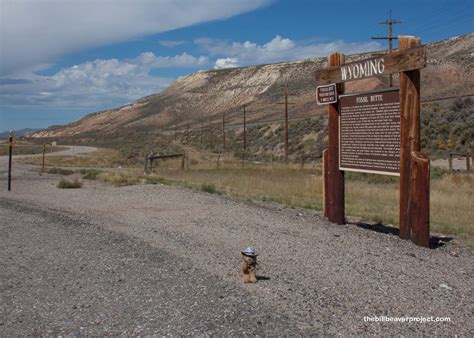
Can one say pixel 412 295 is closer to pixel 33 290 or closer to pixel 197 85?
pixel 33 290

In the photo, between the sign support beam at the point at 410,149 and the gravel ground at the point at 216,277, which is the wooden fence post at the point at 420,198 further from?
the gravel ground at the point at 216,277

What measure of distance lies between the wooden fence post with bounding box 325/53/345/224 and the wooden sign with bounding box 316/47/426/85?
23cm

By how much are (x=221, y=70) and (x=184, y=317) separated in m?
143

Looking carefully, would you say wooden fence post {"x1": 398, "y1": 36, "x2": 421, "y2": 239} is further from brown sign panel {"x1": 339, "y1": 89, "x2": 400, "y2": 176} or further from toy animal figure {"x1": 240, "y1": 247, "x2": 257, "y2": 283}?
toy animal figure {"x1": 240, "y1": 247, "x2": 257, "y2": 283}

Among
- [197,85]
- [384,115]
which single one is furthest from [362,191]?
[197,85]

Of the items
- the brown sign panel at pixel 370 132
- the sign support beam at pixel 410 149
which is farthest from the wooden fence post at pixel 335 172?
the sign support beam at pixel 410 149

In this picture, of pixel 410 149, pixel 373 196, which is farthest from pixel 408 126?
pixel 373 196

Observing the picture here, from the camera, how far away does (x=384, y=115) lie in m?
9.33

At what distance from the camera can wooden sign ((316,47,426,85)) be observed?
28.1 feet

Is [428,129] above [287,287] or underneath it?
above

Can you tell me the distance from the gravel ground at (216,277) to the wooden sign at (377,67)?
278 cm

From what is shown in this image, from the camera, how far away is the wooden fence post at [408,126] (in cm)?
866

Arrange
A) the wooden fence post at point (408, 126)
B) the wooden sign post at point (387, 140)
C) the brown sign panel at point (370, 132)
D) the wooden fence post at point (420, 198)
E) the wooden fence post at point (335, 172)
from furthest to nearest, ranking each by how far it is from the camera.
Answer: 1. the wooden fence post at point (335, 172)
2. the brown sign panel at point (370, 132)
3. the wooden fence post at point (408, 126)
4. the wooden sign post at point (387, 140)
5. the wooden fence post at point (420, 198)

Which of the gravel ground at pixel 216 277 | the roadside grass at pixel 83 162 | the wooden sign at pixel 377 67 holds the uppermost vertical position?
the wooden sign at pixel 377 67
